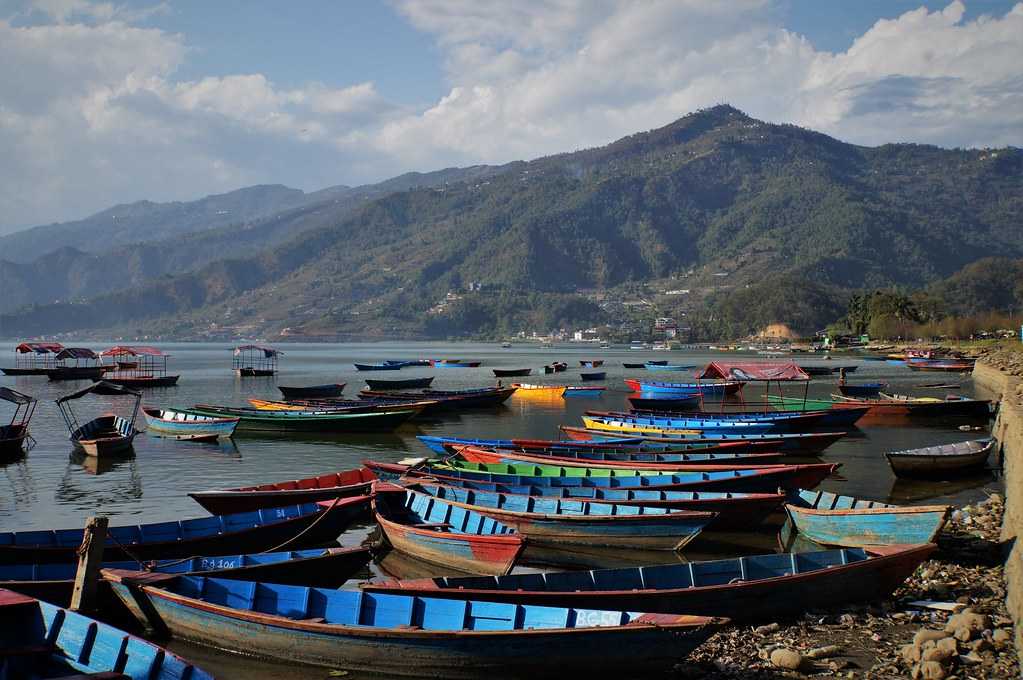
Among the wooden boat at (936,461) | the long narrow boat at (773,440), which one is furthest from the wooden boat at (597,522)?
the long narrow boat at (773,440)

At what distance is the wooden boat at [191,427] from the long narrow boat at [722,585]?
27591 millimetres

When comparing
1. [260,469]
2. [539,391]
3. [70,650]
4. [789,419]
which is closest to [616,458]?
[789,419]

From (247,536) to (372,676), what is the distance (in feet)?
19.9

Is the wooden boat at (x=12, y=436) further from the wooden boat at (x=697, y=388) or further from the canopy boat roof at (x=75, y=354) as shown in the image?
the canopy boat roof at (x=75, y=354)

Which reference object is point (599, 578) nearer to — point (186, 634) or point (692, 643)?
point (692, 643)

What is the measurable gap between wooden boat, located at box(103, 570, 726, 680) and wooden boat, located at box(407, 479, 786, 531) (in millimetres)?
7722

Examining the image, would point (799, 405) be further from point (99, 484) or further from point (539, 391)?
point (99, 484)

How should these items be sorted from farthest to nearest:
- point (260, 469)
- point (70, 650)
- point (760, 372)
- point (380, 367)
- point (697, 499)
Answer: point (380, 367) → point (760, 372) → point (260, 469) → point (697, 499) → point (70, 650)

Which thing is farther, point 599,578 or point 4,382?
point 4,382

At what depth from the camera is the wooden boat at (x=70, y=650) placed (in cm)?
899

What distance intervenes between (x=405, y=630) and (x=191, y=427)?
3153 cm

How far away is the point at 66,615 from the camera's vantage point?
1012 centimetres

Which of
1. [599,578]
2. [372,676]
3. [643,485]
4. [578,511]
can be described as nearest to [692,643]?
[599,578]

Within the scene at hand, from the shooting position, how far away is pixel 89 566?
41.3ft
